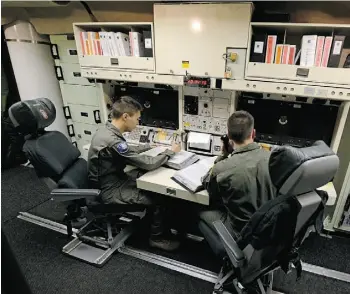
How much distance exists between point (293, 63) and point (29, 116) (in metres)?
1.96

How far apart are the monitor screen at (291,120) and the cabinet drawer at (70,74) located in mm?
2022

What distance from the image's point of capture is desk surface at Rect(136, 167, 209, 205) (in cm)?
180

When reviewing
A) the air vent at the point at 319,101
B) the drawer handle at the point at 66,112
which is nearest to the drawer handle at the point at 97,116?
the drawer handle at the point at 66,112

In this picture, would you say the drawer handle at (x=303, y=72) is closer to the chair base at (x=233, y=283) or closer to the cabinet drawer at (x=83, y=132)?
the chair base at (x=233, y=283)

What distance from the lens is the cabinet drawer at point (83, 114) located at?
331cm

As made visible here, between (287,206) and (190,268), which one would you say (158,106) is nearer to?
(190,268)

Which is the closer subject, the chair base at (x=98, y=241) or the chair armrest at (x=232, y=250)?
the chair armrest at (x=232, y=250)

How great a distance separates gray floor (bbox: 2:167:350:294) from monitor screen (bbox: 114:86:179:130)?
50.5 inches

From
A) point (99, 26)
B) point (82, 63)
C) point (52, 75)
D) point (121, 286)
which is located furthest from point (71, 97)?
point (121, 286)

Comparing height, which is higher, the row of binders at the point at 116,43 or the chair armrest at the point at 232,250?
the row of binders at the point at 116,43

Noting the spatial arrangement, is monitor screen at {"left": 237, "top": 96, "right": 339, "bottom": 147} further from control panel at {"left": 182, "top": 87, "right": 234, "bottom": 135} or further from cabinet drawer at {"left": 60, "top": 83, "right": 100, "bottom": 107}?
cabinet drawer at {"left": 60, "top": 83, "right": 100, "bottom": 107}

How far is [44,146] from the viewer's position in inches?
78.6

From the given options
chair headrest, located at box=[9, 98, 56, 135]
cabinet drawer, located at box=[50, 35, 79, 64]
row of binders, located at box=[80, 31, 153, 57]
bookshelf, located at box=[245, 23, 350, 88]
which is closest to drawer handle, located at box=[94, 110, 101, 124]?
cabinet drawer, located at box=[50, 35, 79, 64]

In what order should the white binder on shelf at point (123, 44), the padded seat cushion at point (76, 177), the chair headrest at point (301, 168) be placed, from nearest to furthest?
the chair headrest at point (301, 168), the padded seat cushion at point (76, 177), the white binder on shelf at point (123, 44)
